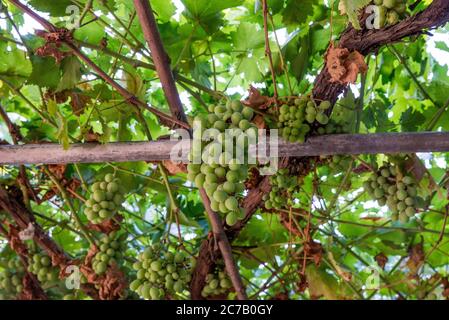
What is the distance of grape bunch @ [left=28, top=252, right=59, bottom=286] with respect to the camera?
224cm

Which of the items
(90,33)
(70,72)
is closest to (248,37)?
(90,33)

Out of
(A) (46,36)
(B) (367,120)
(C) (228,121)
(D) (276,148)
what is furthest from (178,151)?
(B) (367,120)

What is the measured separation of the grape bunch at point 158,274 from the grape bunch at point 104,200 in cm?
20

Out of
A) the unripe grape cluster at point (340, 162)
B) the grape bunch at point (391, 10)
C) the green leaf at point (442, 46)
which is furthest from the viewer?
the green leaf at point (442, 46)

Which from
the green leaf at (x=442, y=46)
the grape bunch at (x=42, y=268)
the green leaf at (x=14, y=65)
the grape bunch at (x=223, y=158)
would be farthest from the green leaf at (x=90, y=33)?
the green leaf at (x=442, y=46)

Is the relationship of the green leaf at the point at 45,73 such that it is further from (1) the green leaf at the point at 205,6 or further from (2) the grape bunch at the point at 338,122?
(2) the grape bunch at the point at 338,122

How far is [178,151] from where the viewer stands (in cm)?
147

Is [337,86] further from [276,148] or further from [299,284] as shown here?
[299,284]

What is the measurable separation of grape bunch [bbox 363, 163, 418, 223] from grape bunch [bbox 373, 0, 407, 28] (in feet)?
2.16

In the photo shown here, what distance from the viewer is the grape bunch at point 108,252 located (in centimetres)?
199

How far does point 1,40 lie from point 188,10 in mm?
650

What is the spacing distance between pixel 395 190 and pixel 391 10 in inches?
28.9

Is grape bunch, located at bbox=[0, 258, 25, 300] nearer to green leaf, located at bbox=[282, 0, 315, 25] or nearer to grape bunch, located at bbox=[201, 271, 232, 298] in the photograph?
grape bunch, located at bbox=[201, 271, 232, 298]

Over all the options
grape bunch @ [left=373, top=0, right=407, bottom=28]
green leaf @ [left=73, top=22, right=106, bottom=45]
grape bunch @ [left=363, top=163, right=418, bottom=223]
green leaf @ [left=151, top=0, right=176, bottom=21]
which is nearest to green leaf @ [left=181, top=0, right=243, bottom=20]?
green leaf @ [left=151, top=0, right=176, bottom=21]
